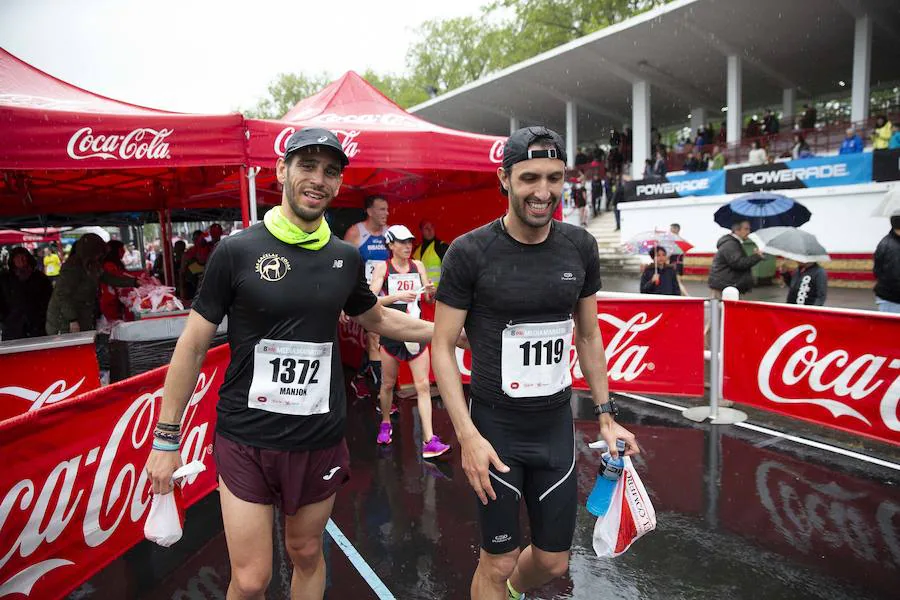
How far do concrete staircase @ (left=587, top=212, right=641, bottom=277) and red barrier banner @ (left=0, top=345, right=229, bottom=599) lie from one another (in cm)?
1664

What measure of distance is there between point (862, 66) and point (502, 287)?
22.0m

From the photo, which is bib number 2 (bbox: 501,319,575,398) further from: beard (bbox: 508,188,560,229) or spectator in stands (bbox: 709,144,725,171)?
spectator in stands (bbox: 709,144,725,171)

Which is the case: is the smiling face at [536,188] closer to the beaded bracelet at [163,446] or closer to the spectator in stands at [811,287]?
the beaded bracelet at [163,446]

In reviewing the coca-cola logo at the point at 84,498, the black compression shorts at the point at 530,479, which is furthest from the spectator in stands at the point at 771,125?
the coca-cola logo at the point at 84,498

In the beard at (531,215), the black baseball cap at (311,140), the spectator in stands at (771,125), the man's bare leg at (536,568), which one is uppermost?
the spectator in stands at (771,125)

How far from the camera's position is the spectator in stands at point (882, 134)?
50.0 ft

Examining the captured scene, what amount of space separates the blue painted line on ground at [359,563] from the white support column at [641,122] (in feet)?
77.5

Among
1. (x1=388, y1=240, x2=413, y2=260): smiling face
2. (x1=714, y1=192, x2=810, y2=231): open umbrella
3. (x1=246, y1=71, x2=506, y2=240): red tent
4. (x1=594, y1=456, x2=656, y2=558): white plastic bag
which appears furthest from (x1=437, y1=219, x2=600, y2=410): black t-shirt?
(x1=714, y1=192, x2=810, y2=231): open umbrella

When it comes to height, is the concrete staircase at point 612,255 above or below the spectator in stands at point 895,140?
below

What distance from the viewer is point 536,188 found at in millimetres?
2176

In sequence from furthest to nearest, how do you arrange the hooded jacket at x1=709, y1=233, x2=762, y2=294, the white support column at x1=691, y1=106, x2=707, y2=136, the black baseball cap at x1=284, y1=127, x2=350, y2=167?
the white support column at x1=691, y1=106, x2=707, y2=136, the hooded jacket at x1=709, y1=233, x2=762, y2=294, the black baseball cap at x1=284, y1=127, x2=350, y2=167

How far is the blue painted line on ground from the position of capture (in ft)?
9.78

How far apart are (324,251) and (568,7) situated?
36.2 metres

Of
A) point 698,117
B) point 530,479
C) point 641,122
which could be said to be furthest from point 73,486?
point 698,117
